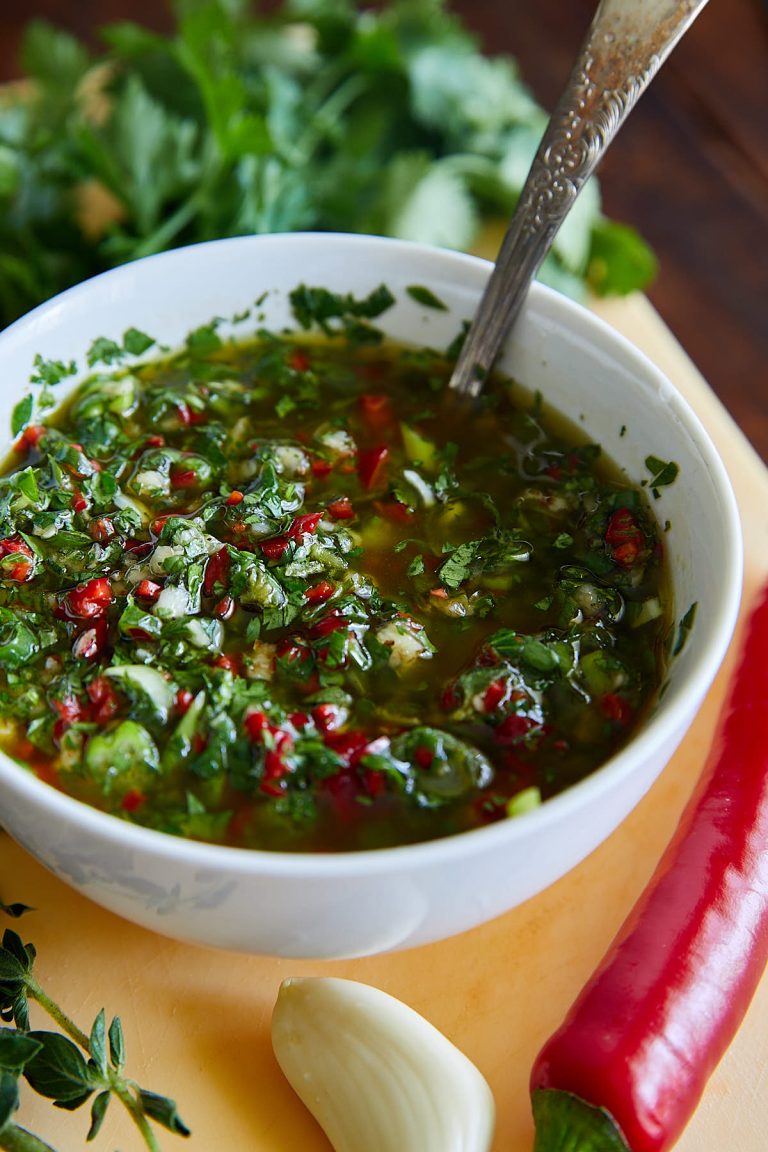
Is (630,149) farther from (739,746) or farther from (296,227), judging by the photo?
(739,746)

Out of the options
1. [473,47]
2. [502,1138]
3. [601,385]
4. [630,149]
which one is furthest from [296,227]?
[502,1138]

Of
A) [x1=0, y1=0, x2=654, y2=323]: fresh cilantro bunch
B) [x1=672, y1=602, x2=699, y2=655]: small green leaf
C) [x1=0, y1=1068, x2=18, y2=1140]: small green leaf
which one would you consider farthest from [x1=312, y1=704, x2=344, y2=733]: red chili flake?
[x1=0, y1=0, x2=654, y2=323]: fresh cilantro bunch

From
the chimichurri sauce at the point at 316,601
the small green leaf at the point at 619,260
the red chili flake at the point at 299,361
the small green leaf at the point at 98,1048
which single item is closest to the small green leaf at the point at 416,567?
the chimichurri sauce at the point at 316,601

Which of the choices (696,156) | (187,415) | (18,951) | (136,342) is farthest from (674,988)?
(696,156)

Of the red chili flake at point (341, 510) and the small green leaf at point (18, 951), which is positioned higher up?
the red chili flake at point (341, 510)

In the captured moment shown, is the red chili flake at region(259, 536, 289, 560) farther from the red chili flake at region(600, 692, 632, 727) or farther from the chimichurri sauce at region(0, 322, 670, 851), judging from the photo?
the red chili flake at region(600, 692, 632, 727)

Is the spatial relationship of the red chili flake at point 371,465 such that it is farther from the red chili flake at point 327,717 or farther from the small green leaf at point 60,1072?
the small green leaf at point 60,1072
